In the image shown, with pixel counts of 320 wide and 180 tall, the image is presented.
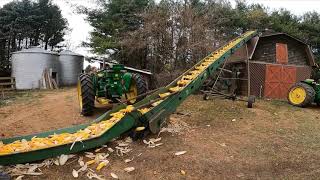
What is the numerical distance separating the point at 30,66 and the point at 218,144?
64.1ft

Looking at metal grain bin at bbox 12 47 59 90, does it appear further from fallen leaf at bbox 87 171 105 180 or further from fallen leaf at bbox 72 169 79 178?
fallen leaf at bbox 87 171 105 180

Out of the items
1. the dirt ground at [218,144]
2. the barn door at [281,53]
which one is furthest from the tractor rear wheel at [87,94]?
the barn door at [281,53]

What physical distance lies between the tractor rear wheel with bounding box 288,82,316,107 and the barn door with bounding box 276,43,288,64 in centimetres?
545

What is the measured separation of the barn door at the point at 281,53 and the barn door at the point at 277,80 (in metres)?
0.39

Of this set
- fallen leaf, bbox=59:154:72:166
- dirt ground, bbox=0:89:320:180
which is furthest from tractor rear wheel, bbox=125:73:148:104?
fallen leaf, bbox=59:154:72:166

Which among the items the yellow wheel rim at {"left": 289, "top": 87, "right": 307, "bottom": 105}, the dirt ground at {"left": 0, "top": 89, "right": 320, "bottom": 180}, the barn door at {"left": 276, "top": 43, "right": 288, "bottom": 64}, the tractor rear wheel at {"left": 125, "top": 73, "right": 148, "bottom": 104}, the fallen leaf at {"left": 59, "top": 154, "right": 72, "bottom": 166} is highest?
the barn door at {"left": 276, "top": 43, "right": 288, "bottom": 64}

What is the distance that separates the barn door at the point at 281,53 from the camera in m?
19.2

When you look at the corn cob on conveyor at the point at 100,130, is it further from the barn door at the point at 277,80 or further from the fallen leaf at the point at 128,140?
the barn door at the point at 277,80

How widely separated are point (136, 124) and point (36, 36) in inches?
Result: 1207

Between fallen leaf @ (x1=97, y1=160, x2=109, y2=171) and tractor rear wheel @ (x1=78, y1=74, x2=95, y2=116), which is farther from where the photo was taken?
tractor rear wheel @ (x1=78, y1=74, x2=95, y2=116)

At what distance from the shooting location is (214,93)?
14172mm

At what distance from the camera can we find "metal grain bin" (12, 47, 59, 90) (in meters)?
23.5

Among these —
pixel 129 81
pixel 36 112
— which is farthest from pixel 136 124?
pixel 36 112

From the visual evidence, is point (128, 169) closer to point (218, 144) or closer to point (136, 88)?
point (218, 144)
